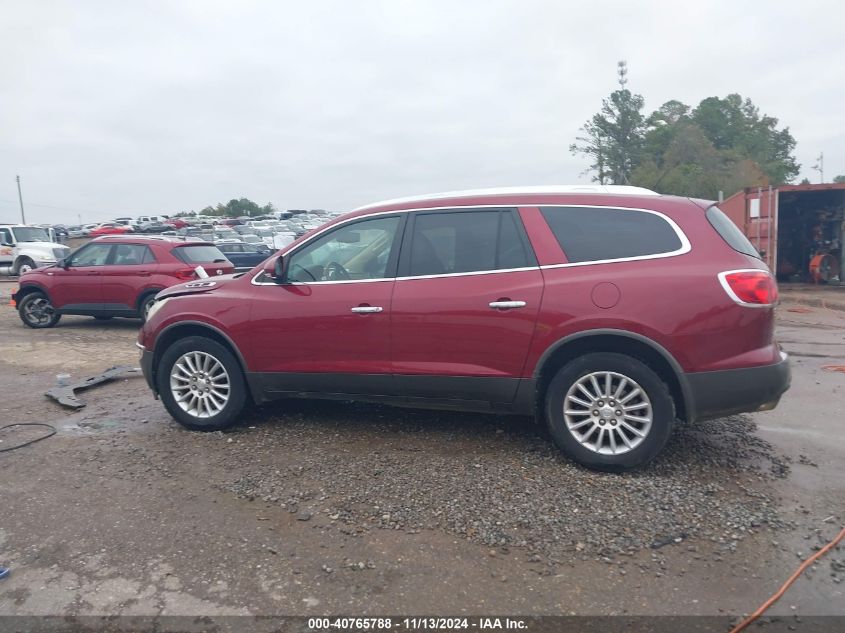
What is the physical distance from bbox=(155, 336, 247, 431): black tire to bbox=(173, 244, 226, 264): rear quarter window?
20.6ft

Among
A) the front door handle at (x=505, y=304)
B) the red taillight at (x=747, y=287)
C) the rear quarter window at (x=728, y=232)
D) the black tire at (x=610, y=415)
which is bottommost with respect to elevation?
the black tire at (x=610, y=415)

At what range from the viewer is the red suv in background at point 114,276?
38.0 feet

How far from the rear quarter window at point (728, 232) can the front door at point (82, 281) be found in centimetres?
1012

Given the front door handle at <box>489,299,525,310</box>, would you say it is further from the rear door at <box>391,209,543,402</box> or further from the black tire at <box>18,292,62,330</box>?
the black tire at <box>18,292,62,330</box>

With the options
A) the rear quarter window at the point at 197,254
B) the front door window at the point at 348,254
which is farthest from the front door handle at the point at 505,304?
the rear quarter window at the point at 197,254

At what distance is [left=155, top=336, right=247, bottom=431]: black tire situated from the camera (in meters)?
5.60

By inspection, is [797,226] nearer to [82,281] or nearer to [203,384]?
[82,281]

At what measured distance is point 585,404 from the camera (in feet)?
15.2

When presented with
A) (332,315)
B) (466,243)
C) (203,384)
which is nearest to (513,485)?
(466,243)

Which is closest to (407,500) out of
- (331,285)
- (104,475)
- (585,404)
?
(585,404)

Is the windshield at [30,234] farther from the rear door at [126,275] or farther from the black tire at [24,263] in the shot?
the rear door at [126,275]

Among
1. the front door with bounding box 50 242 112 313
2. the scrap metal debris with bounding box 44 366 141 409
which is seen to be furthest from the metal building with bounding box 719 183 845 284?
the scrap metal debris with bounding box 44 366 141 409

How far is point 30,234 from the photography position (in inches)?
1033

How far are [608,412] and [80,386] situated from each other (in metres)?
5.46
